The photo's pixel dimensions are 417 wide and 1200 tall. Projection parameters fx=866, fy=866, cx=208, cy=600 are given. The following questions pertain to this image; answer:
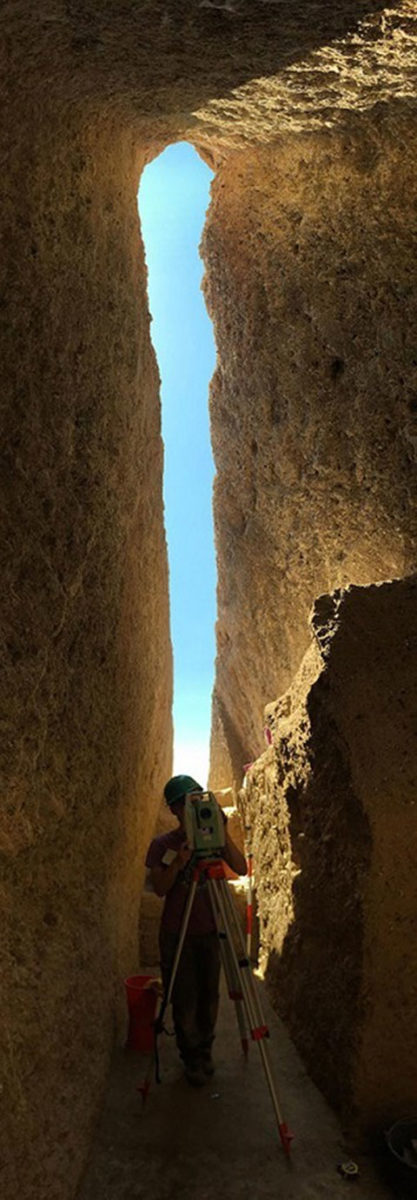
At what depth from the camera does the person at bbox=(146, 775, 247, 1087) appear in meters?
3.99

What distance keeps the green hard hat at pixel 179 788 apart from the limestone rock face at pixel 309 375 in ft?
5.69

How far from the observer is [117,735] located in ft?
15.5

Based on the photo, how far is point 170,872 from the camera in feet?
13.1

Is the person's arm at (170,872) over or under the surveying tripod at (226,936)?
over

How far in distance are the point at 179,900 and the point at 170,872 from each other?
0.74 feet

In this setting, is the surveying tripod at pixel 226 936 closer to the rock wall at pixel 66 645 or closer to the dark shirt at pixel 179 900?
the dark shirt at pixel 179 900

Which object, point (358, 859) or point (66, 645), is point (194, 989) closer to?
point (358, 859)

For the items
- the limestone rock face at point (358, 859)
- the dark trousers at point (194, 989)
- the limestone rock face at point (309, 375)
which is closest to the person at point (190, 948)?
the dark trousers at point (194, 989)

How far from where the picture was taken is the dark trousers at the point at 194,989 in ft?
13.1

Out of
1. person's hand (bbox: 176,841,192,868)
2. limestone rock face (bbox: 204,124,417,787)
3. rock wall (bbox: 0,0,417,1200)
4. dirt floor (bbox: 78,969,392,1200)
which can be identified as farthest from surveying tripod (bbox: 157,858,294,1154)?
limestone rock face (bbox: 204,124,417,787)

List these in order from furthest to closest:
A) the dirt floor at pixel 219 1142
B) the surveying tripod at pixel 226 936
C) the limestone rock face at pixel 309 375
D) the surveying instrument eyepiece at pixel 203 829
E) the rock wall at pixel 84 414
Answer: the limestone rock face at pixel 309 375
the surveying instrument eyepiece at pixel 203 829
the surveying tripod at pixel 226 936
the dirt floor at pixel 219 1142
the rock wall at pixel 84 414

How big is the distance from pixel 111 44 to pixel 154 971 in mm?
4835

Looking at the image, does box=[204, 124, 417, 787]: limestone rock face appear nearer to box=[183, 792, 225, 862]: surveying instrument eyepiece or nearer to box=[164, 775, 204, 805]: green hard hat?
box=[164, 775, 204, 805]: green hard hat

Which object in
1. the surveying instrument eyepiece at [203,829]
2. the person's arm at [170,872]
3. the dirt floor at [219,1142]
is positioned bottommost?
the dirt floor at [219,1142]
